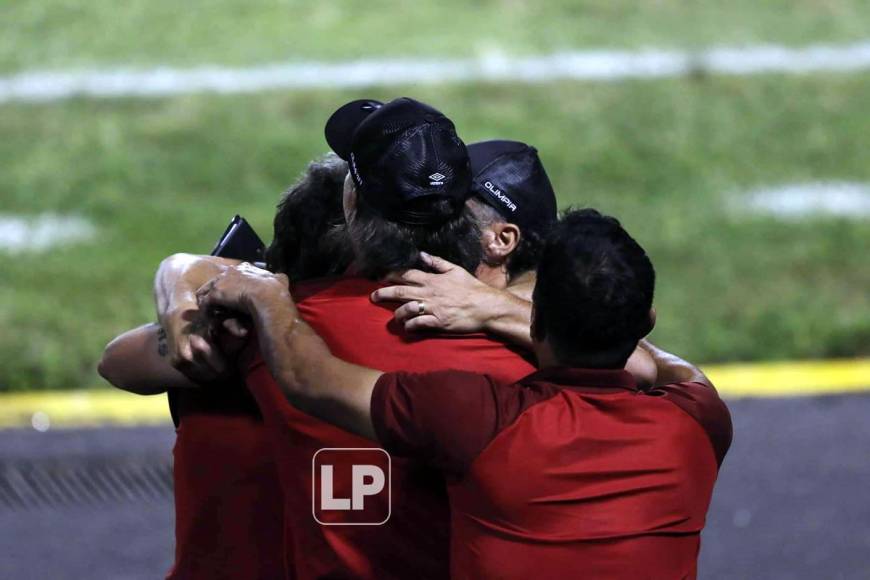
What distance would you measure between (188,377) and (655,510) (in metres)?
0.88

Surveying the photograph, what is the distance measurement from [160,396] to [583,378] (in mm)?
4809

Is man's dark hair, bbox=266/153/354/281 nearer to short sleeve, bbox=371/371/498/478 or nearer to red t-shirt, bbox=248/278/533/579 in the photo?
red t-shirt, bbox=248/278/533/579

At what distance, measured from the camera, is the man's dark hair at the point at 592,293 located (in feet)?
8.25

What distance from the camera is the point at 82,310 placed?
8367 mm

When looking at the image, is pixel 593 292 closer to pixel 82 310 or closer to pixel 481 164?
pixel 481 164

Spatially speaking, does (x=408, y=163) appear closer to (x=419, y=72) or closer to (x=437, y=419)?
(x=437, y=419)

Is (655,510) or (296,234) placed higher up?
(296,234)

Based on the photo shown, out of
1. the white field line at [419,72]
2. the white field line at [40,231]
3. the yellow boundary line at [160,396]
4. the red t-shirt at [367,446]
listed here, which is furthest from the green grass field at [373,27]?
the red t-shirt at [367,446]

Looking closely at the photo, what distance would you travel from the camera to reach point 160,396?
7.12 metres

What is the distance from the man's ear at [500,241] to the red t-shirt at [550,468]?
427mm

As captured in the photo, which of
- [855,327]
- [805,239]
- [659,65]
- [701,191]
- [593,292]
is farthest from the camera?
[659,65]

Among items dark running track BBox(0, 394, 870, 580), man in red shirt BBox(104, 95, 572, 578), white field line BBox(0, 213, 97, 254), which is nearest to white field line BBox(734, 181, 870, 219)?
dark running track BBox(0, 394, 870, 580)

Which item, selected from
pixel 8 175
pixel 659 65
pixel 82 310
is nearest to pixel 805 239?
pixel 659 65

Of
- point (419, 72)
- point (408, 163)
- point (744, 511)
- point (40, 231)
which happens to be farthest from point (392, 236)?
point (419, 72)
